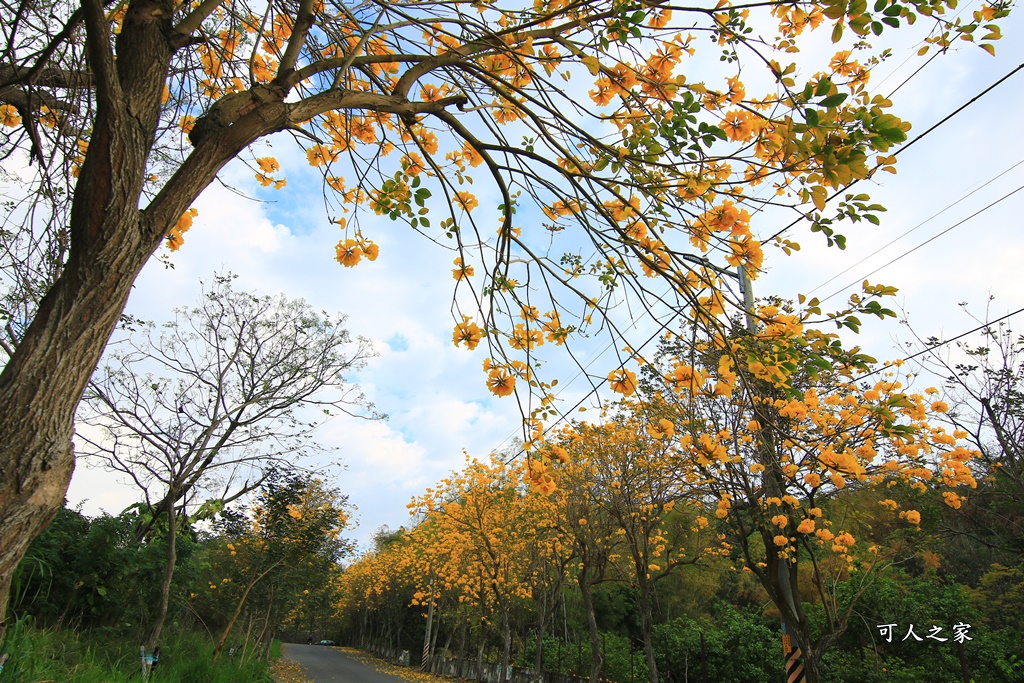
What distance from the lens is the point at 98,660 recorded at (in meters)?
5.55

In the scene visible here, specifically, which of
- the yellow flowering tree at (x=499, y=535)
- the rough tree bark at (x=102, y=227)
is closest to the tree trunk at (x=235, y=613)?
the yellow flowering tree at (x=499, y=535)

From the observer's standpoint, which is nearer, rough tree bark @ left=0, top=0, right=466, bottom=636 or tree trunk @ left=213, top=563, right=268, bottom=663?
rough tree bark @ left=0, top=0, right=466, bottom=636

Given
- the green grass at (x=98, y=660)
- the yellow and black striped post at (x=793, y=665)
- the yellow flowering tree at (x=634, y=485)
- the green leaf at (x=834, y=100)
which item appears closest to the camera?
the green leaf at (x=834, y=100)

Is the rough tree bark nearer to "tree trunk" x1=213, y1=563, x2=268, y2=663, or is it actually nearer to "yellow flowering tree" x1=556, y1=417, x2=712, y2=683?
"yellow flowering tree" x1=556, y1=417, x2=712, y2=683

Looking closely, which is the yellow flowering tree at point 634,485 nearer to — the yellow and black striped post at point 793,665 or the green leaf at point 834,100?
the yellow and black striped post at point 793,665

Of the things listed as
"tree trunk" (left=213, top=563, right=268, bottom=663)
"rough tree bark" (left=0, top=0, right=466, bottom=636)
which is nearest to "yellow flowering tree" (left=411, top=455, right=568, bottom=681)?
"tree trunk" (left=213, top=563, right=268, bottom=663)

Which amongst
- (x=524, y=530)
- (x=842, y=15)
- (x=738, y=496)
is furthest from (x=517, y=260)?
(x=524, y=530)

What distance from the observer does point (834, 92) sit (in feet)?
4.04

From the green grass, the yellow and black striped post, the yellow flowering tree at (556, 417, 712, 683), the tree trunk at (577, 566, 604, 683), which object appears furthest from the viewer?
the tree trunk at (577, 566, 604, 683)

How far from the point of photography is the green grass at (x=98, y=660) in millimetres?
3063

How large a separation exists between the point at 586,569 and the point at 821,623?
11.3ft

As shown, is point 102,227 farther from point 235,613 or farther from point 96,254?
point 235,613

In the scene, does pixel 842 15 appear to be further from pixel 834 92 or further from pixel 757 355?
pixel 757 355

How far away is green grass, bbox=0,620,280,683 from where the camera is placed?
10.1 feet
